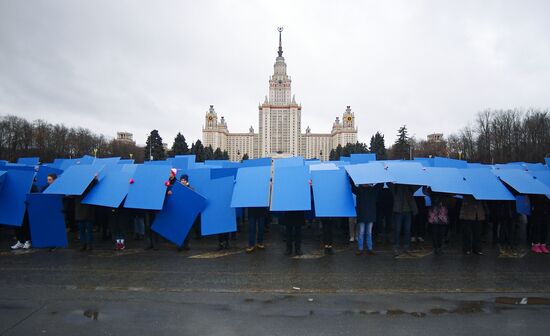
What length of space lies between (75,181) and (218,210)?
3.59 m

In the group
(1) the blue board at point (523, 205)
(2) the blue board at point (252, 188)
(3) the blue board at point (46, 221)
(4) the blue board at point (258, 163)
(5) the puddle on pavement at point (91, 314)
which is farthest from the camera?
(4) the blue board at point (258, 163)

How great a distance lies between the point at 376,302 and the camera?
490 cm

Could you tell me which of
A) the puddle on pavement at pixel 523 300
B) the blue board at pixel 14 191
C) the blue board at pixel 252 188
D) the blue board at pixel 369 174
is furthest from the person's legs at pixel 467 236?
the blue board at pixel 14 191

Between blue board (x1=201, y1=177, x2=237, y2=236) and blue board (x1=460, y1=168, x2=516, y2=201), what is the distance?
18.4ft

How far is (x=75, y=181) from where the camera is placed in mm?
8297

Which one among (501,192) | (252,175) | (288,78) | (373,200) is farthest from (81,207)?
(288,78)

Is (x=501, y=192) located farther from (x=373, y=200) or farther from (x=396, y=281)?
(x=396, y=281)

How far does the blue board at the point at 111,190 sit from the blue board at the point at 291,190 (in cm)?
365

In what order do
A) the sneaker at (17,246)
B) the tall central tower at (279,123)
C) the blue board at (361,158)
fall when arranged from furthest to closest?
the tall central tower at (279,123), the blue board at (361,158), the sneaker at (17,246)

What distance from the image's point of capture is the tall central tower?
5595 inches

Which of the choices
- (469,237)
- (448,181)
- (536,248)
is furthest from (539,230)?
(448,181)

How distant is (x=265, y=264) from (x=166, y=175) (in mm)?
3320

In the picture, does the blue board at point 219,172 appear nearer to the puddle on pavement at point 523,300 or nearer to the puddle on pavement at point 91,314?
the puddle on pavement at point 91,314

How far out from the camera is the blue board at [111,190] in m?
8.04
